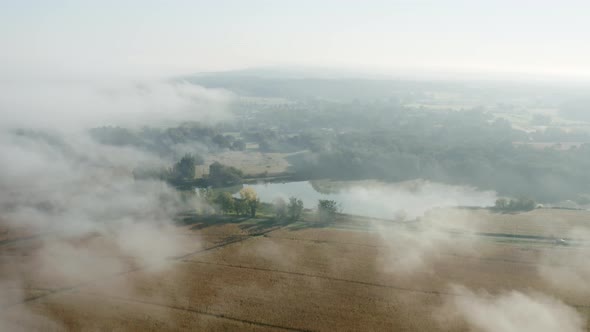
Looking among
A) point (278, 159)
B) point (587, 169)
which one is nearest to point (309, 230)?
point (278, 159)

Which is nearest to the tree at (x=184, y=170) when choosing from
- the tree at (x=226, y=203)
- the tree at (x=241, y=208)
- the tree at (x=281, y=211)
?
the tree at (x=226, y=203)

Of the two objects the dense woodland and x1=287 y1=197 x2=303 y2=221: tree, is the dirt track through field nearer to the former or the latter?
x1=287 y1=197 x2=303 y2=221: tree

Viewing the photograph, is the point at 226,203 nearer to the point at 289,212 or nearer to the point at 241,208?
the point at 241,208

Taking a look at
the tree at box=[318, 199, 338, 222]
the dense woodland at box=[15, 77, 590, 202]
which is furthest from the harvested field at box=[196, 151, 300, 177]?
the tree at box=[318, 199, 338, 222]

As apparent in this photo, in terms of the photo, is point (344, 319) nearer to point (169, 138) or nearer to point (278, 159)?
point (278, 159)

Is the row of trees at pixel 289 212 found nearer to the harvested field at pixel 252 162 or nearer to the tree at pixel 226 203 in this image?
the tree at pixel 226 203

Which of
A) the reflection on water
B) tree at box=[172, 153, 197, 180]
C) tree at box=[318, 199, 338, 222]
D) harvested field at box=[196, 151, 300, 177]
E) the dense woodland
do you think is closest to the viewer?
tree at box=[318, 199, 338, 222]

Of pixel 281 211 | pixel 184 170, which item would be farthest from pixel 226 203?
pixel 184 170
